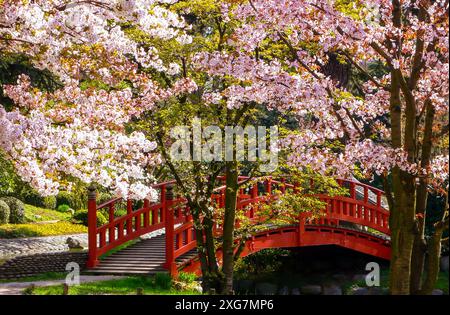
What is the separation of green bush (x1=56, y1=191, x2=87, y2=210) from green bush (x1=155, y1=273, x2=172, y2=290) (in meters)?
13.8

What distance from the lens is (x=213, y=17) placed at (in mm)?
14742

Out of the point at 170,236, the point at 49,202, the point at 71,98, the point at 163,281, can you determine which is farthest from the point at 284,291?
the point at 71,98

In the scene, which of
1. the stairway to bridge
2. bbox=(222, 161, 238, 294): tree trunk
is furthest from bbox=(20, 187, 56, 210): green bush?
bbox=(222, 161, 238, 294): tree trunk

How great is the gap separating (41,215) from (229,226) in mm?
13042

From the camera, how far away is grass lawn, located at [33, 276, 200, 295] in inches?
519

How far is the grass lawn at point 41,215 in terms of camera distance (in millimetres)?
25548

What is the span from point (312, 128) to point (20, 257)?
815 centimetres

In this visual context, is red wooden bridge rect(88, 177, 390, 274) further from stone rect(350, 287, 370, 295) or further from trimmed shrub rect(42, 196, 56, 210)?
trimmed shrub rect(42, 196, 56, 210)

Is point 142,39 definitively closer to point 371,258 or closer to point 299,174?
point 299,174

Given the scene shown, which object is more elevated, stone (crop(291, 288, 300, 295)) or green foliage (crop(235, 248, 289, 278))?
green foliage (crop(235, 248, 289, 278))

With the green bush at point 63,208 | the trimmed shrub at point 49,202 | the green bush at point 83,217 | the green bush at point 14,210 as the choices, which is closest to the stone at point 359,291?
the green bush at point 83,217

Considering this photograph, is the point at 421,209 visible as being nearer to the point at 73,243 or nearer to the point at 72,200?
the point at 73,243

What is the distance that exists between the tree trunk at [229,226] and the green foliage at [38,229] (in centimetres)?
899
